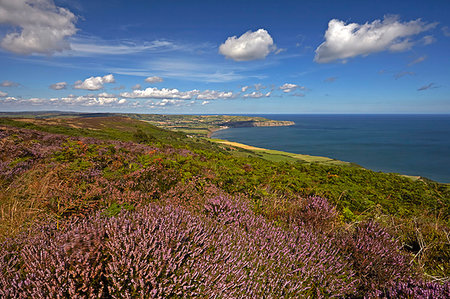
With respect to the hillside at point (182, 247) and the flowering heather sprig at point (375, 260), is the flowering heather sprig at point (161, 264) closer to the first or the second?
the hillside at point (182, 247)

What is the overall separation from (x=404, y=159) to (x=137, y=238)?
314 feet

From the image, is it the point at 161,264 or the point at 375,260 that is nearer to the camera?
the point at 161,264

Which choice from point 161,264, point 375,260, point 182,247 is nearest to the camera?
point 161,264

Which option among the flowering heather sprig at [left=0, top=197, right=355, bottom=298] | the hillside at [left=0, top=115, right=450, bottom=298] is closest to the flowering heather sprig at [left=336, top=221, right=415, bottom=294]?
the hillside at [left=0, top=115, right=450, bottom=298]

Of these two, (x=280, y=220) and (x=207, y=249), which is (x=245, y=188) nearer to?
(x=280, y=220)

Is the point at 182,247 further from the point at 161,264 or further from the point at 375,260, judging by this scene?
the point at 375,260

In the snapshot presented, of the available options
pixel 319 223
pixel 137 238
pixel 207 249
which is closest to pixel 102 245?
pixel 137 238

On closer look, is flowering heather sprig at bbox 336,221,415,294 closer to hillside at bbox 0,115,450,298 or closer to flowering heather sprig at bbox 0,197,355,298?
hillside at bbox 0,115,450,298

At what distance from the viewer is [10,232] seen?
2.82 metres

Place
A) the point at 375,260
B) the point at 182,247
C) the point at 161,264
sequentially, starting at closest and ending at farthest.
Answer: the point at 161,264 < the point at 182,247 < the point at 375,260

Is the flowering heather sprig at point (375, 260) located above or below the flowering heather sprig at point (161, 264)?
below

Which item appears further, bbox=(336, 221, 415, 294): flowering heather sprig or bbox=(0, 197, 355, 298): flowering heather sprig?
bbox=(336, 221, 415, 294): flowering heather sprig

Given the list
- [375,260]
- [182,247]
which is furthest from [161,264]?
[375,260]

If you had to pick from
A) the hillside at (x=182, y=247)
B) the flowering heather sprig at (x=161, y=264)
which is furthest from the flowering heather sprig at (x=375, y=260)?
the flowering heather sprig at (x=161, y=264)
